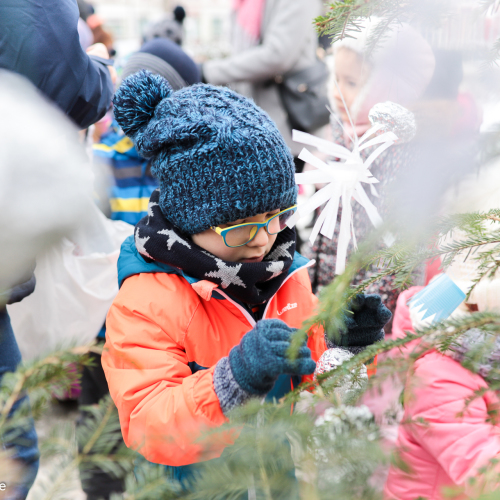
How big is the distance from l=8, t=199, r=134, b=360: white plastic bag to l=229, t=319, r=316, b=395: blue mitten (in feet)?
3.10

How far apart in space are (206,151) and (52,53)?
60 cm

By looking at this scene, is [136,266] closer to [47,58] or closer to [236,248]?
[236,248]

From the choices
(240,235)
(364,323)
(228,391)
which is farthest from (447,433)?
(240,235)

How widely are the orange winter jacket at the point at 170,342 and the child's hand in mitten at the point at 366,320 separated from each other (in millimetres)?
105

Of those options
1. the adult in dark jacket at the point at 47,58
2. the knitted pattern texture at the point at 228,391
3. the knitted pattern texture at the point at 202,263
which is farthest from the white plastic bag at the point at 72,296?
the knitted pattern texture at the point at 228,391

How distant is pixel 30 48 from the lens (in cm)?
133

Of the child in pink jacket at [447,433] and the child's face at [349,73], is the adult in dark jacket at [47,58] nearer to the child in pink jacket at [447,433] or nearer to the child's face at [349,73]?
the child's face at [349,73]

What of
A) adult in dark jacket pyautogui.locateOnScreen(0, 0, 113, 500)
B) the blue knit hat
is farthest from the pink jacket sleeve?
adult in dark jacket pyautogui.locateOnScreen(0, 0, 113, 500)

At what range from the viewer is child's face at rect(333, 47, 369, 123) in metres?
1.25

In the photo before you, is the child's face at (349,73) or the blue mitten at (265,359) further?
the child's face at (349,73)

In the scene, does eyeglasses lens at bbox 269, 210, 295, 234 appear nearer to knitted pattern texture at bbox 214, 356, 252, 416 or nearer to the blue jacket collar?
the blue jacket collar

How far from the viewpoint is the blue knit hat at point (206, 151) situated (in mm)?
1146

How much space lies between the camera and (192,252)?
120 centimetres

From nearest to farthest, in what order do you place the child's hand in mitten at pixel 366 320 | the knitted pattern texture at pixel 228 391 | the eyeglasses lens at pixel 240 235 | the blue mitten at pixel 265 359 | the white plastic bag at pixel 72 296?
1. the blue mitten at pixel 265 359
2. the knitted pattern texture at pixel 228 391
3. the child's hand in mitten at pixel 366 320
4. the eyeglasses lens at pixel 240 235
5. the white plastic bag at pixel 72 296
